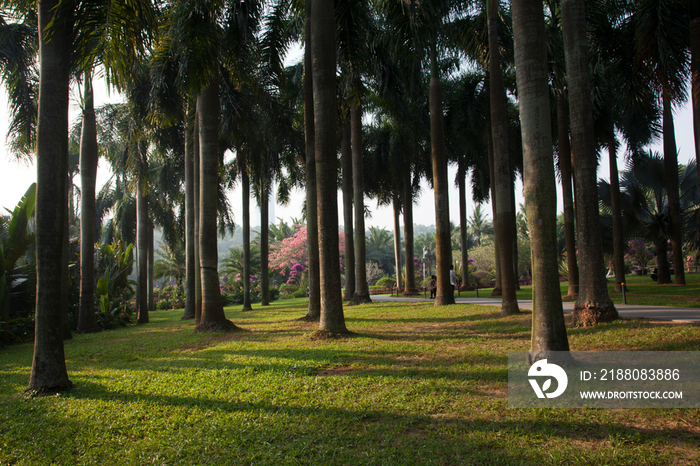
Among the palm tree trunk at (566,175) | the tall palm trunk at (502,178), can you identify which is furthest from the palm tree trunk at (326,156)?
the palm tree trunk at (566,175)

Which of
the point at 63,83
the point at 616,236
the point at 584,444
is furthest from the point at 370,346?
the point at 616,236

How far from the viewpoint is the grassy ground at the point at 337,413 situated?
3688 millimetres

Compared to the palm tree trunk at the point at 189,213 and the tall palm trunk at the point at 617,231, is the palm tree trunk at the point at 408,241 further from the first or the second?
the palm tree trunk at the point at 189,213

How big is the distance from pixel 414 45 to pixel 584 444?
38.9 feet

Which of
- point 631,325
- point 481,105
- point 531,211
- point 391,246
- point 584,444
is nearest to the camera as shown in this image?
point 584,444

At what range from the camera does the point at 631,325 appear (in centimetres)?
822

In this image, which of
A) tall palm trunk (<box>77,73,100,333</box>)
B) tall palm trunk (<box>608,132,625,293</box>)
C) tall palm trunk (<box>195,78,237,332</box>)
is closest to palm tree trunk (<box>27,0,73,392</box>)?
tall palm trunk (<box>195,78,237,332</box>)

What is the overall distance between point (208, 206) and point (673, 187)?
18700mm

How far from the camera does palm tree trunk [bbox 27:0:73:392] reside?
20.0ft

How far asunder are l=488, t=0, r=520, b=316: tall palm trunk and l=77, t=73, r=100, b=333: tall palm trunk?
1336cm

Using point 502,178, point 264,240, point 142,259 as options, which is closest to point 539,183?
point 502,178

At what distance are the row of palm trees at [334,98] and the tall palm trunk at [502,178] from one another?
4 centimetres

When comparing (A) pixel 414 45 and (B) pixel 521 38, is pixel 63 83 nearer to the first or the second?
(B) pixel 521 38

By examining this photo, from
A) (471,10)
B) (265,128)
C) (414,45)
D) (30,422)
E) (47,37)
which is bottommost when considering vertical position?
(30,422)
